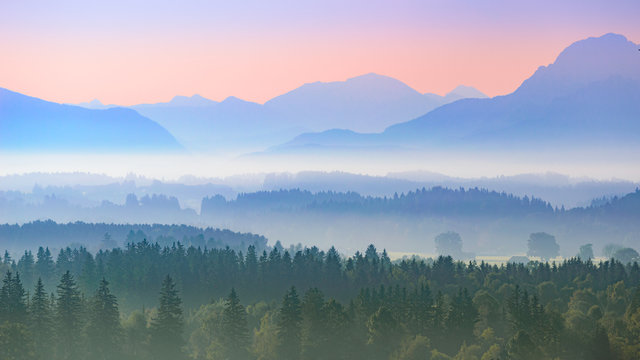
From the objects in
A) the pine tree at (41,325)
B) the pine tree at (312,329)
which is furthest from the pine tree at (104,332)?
the pine tree at (312,329)

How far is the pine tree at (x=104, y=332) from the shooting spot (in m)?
116

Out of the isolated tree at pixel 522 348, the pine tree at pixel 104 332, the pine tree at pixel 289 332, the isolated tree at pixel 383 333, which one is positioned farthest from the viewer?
the isolated tree at pixel 383 333

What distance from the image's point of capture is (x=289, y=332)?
400 feet

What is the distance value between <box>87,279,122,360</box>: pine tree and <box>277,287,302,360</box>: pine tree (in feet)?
76.9

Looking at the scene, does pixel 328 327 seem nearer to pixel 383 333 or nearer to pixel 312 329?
pixel 312 329

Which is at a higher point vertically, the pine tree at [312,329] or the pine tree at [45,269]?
the pine tree at [45,269]

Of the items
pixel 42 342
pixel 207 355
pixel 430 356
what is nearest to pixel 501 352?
pixel 430 356

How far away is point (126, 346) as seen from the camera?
121 meters

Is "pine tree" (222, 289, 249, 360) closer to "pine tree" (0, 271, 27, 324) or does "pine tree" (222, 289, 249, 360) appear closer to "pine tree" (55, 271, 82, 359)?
"pine tree" (55, 271, 82, 359)

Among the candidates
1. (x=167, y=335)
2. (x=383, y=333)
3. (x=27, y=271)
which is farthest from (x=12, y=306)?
(x=27, y=271)

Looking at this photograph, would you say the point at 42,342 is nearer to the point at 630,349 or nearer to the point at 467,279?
the point at 630,349

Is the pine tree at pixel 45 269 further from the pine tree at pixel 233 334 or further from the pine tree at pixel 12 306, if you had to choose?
Result: the pine tree at pixel 233 334

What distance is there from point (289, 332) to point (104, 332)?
26736 mm

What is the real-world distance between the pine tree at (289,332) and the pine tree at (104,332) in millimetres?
23434
